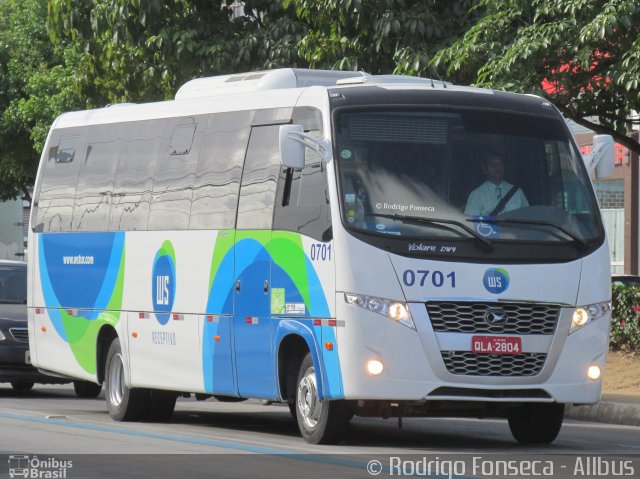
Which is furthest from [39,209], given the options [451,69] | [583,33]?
[583,33]

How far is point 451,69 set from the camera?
19375 mm

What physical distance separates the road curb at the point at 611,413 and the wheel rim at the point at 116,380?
5031 mm

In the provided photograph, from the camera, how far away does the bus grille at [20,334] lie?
20.6 metres

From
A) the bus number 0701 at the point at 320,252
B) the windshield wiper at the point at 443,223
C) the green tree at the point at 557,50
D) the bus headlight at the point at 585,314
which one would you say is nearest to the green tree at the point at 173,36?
the green tree at the point at 557,50

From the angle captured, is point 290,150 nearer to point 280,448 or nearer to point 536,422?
point 280,448

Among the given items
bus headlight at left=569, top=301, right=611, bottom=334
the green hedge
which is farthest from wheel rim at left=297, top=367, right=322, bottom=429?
the green hedge

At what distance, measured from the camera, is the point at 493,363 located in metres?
12.7

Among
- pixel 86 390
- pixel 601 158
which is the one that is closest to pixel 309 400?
pixel 601 158

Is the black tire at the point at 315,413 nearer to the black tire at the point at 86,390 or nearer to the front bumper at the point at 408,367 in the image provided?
the front bumper at the point at 408,367

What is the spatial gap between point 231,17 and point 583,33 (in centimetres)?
894

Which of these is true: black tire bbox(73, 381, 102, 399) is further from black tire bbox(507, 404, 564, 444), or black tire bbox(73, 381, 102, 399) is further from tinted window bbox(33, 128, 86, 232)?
black tire bbox(507, 404, 564, 444)

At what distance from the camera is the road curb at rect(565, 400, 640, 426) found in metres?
17.2

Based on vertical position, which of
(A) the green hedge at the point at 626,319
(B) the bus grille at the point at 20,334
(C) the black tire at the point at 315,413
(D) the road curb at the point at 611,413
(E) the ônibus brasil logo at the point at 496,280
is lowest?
(A) the green hedge at the point at 626,319

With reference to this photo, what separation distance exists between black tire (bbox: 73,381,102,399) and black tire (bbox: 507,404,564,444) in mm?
8540
